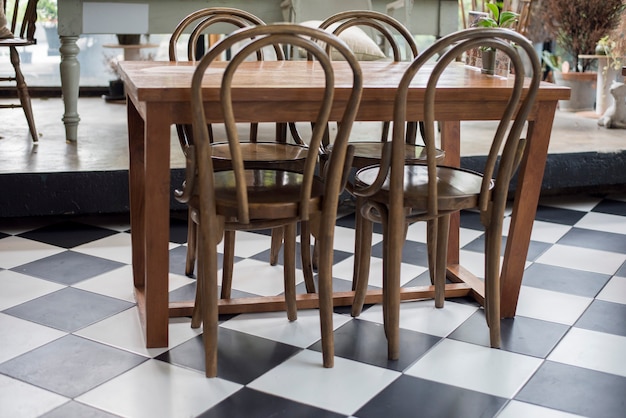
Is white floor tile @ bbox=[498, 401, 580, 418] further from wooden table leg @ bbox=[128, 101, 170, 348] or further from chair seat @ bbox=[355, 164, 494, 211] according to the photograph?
wooden table leg @ bbox=[128, 101, 170, 348]

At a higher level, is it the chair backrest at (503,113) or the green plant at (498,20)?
the green plant at (498,20)

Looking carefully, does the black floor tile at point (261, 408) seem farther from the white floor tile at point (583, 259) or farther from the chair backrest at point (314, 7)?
the chair backrest at point (314, 7)

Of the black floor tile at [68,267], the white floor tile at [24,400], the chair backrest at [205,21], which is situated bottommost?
the white floor tile at [24,400]

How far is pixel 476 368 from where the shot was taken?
2424mm

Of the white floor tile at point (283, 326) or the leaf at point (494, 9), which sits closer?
the white floor tile at point (283, 326)

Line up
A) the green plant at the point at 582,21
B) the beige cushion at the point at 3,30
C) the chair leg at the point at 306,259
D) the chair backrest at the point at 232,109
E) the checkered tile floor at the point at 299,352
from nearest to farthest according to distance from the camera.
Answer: the chair backrest at the point at 232,109 < the checkered tile floor at the point at 299,352 < the chair leg at the point at 306,259 < the beige cushion at the point at 3,30 < the green plant at the point at 582,21

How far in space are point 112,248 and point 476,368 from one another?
1.74 m

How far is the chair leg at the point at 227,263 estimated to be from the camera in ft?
9.07

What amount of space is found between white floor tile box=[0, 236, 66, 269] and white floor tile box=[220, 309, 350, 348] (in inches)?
41.9

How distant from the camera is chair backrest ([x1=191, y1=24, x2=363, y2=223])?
2.05 m

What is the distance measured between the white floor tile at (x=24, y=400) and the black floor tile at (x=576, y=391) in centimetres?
123

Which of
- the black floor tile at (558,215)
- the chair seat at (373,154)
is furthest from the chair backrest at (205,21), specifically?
the black floor tile at (558,215)

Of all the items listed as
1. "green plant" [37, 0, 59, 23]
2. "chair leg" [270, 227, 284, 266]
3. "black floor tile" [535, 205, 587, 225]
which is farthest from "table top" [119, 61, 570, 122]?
"green plant" [37, 0, 59, 23]

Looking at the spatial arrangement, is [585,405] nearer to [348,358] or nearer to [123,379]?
[348,358]
